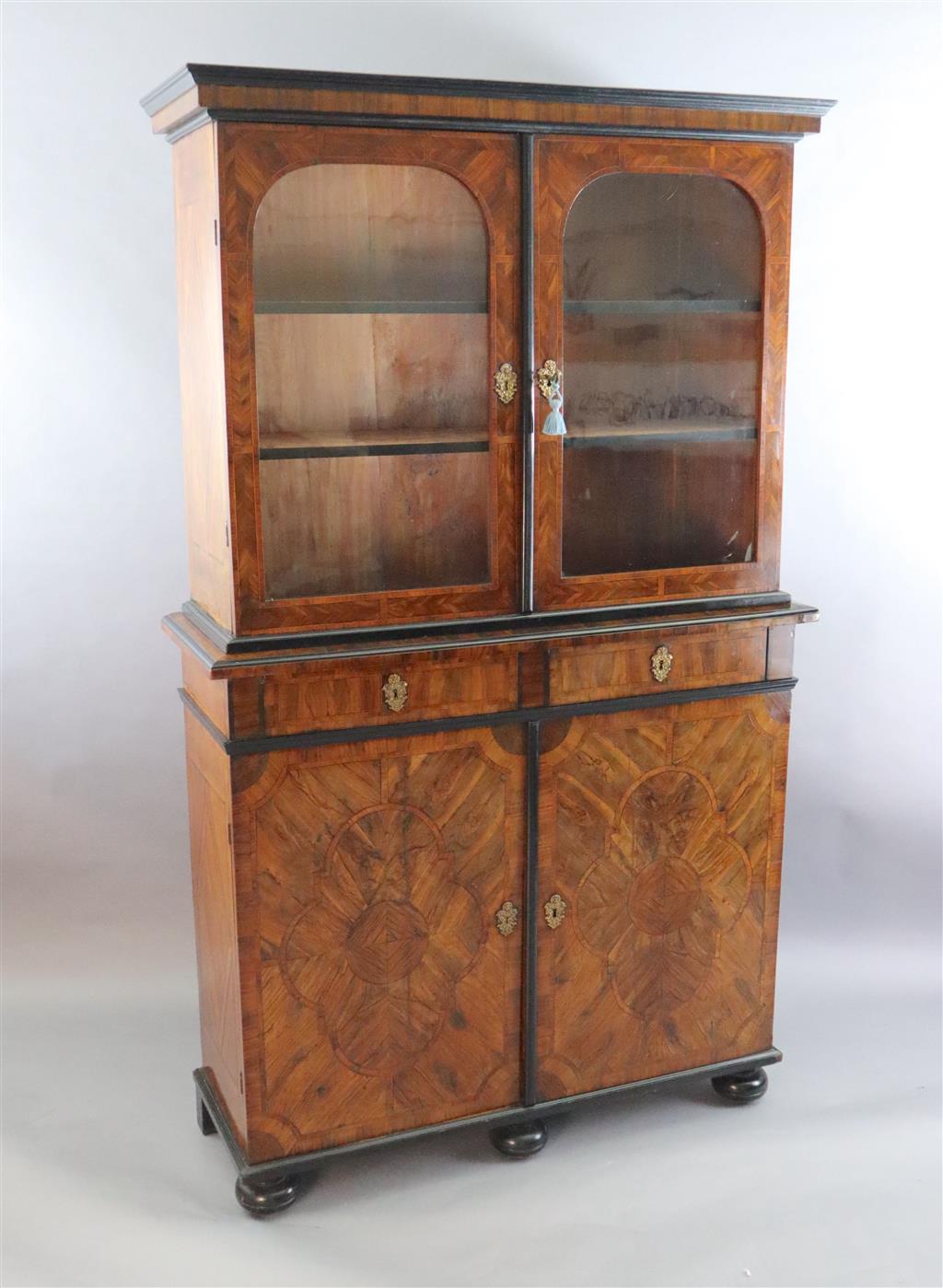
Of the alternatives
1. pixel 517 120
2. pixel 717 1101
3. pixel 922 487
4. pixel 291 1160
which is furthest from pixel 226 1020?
pixel 922 487

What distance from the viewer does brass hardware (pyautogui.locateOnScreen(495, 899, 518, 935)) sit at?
2.63 metres

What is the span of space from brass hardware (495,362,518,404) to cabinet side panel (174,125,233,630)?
1.48 ft

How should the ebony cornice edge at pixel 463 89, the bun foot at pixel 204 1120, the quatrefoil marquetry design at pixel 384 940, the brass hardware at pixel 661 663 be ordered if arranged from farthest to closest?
the bun foot at pixel 204 1120 < the brass hardware at pixel 661 663 < the quatrefoil marquetry design at pixel 384 940 < the ebony cornice edge at pixel 463 89

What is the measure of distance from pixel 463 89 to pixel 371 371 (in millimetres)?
454

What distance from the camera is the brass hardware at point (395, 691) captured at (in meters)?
2.44

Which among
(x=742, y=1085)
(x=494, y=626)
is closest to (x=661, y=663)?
(x=494, y=626)

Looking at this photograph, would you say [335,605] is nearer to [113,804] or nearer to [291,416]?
[291,416]

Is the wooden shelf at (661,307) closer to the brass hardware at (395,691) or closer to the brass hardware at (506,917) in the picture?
the brass hardware at (395,691)

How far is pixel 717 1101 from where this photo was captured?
9.61 feet

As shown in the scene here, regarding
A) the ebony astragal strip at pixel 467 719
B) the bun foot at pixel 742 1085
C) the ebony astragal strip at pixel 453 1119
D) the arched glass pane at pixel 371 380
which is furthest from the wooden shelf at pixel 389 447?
the bun foot at pixel 742 1085

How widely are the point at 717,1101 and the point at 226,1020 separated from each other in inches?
38.9

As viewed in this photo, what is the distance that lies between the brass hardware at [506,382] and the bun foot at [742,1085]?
1378 mm

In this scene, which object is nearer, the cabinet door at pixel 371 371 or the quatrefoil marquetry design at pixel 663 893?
the cabinet door at pixel 371 371

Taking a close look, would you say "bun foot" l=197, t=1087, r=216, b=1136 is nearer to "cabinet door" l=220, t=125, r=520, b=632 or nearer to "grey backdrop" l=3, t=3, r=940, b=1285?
"grey backdrop" l=3, t=3, r=940, b=1285
